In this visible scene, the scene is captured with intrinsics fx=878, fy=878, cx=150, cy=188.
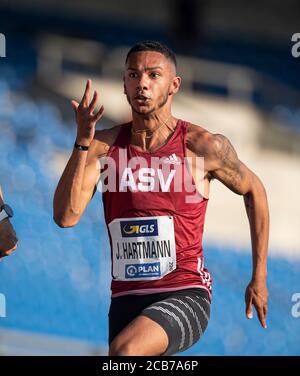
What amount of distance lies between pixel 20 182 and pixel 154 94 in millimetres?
4073

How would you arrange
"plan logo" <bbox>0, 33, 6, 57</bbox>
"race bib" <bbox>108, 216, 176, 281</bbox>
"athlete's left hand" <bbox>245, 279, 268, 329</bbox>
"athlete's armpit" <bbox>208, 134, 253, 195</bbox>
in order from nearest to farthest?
"race bib" <bbox>108, 216, 176, 281</bbox>, "athlete's left hand" <bbox>245, 279, 268, 329</bbox>, "athlete's armpit" <bbox>208, 134, 253, 195</bbox>, "plan logo" <bbox>0, 33, 6, 57</bbox>

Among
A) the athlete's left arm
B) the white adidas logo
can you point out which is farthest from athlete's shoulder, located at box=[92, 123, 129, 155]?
the athlete's left arm

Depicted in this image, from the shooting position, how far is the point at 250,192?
5.51 metres

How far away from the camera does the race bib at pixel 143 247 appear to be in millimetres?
5125

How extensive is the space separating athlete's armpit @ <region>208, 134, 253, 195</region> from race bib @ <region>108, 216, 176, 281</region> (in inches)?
18.8

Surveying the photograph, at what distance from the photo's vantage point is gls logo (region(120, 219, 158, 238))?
5.16 metres

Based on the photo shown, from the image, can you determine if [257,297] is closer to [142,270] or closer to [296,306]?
[142,270]

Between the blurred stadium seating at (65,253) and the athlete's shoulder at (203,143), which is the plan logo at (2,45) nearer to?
the blurred stadium seating at (65,253)

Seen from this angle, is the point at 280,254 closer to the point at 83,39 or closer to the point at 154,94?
the point at 83,39

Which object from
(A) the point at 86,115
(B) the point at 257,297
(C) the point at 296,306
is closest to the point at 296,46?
(C) the point at 296,306

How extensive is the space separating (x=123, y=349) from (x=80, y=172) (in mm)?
1027

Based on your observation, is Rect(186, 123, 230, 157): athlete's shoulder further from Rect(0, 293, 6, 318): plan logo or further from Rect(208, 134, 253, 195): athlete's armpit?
Rect(0, 293, 6, 318): plan logo

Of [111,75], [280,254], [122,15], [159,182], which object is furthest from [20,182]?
[159,182]

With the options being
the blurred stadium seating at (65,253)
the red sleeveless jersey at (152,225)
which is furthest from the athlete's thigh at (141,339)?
the blurred stadium seating at (65,253)
